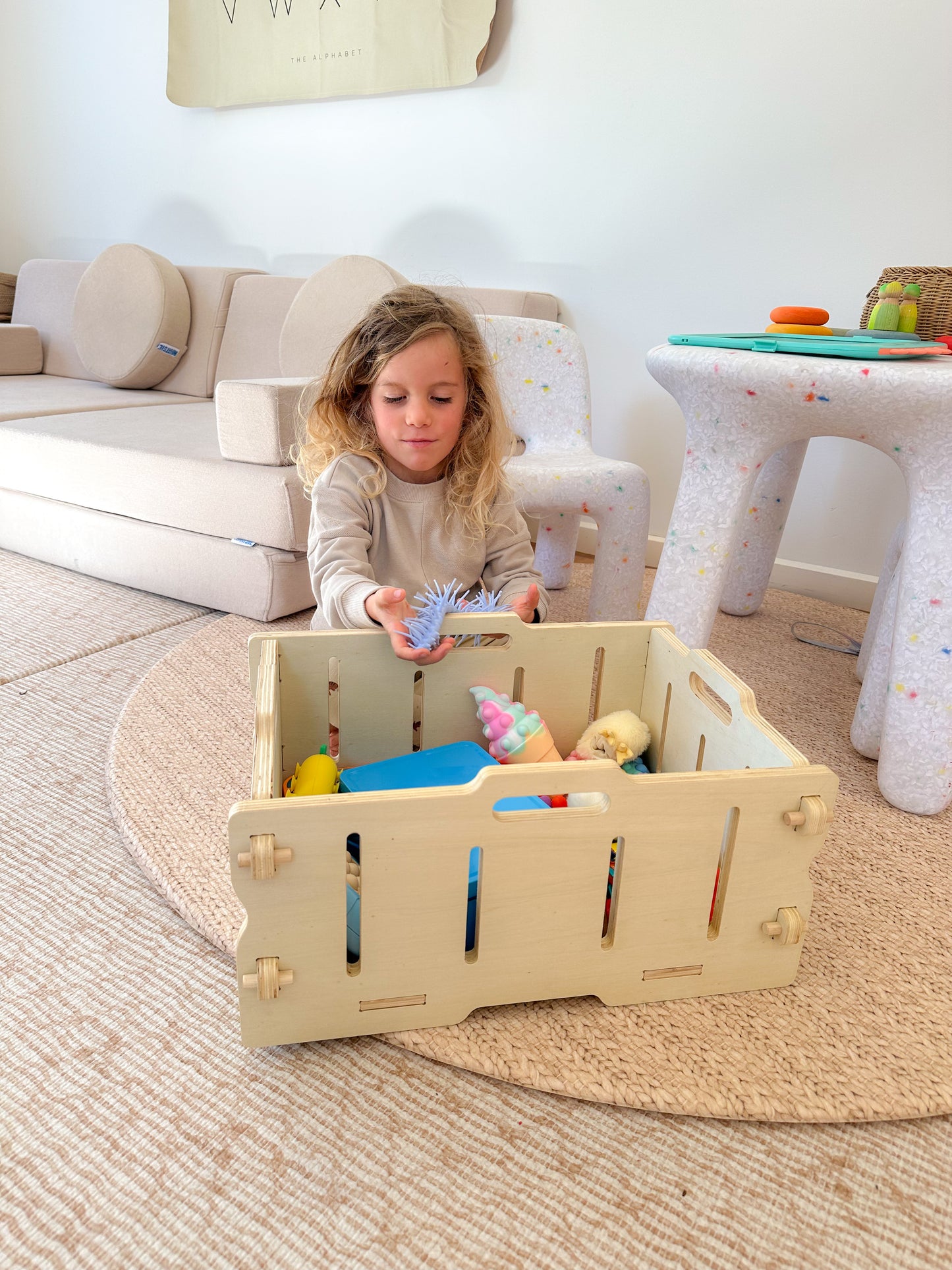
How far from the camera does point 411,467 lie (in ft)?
3.64

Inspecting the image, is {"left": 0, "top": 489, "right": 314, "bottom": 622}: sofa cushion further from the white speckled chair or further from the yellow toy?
the yellow toy

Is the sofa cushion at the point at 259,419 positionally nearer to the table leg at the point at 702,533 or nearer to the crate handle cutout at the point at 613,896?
the table leg at the point at 702,533

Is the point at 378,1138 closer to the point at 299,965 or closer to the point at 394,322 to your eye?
the point at 299,965

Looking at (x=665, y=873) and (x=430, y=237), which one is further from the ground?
(x=430, y=237)

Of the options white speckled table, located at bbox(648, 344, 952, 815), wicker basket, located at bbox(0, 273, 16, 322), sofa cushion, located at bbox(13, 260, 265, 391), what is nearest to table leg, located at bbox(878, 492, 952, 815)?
white speckled table, located at bbox(648, 344, 952, 815)

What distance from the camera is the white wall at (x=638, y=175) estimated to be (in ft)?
5.56

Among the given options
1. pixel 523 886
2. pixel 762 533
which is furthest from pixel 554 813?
pixel 762 533

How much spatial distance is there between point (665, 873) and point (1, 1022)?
1.92 feet

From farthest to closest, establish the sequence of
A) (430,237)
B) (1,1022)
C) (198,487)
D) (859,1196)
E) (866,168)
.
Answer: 1. (430,237)
2. (866,168)
3. (198,487)
4. (1,1022)
5. (859,1196)

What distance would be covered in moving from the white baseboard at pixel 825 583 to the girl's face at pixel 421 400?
861mm

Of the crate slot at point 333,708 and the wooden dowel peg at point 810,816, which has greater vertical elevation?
the wooden dowel peg at point 810,816

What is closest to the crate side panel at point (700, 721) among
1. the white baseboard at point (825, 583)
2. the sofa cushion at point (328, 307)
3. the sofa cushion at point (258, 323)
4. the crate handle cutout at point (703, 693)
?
the crate handle cutout at point (703, 693)

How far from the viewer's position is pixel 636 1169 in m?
0.66

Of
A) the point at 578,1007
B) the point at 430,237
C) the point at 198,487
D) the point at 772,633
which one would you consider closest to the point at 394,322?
the point at 198,487
